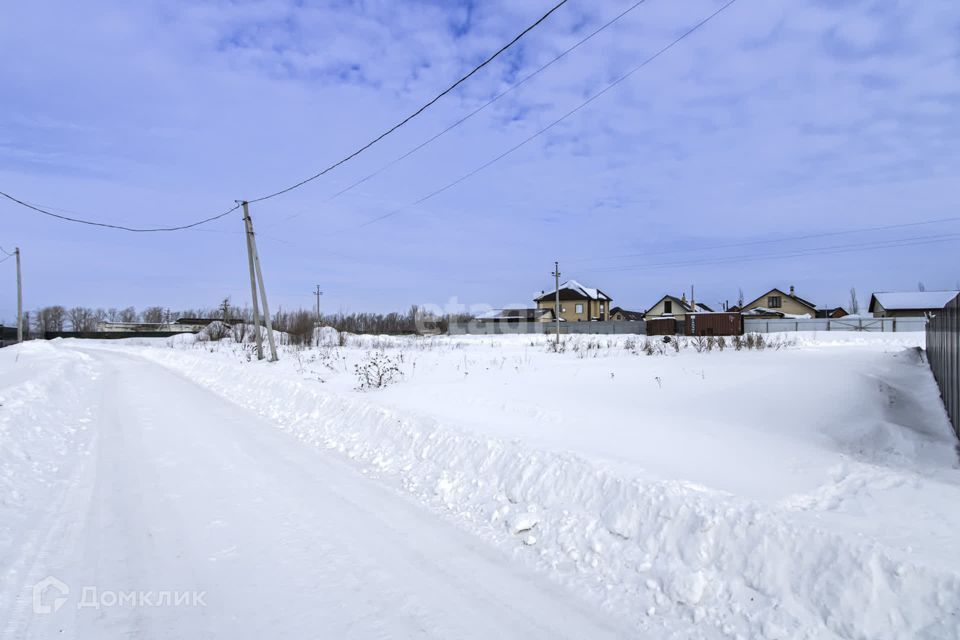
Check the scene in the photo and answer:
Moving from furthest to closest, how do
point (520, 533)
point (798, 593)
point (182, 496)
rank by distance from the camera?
1. point (182, 496)
2. point (520, 533)
3. point (798, 593)

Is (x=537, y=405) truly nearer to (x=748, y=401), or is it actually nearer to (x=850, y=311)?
(x=748, y=401)

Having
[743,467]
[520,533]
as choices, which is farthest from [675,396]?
[520,533]

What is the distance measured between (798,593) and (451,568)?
96.7 inches

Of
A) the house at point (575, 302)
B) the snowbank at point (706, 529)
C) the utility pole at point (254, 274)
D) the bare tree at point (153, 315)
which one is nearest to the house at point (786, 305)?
the house at point (575, 302)

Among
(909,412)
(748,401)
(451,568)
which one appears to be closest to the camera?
(451,568)

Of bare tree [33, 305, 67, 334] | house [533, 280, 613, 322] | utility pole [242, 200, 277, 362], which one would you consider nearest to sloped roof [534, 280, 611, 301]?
house [533, 280, 613, 322]

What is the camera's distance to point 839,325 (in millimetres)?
50406

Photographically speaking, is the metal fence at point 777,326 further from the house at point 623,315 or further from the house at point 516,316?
the house at point 623,315

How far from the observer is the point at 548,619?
11.3ft
